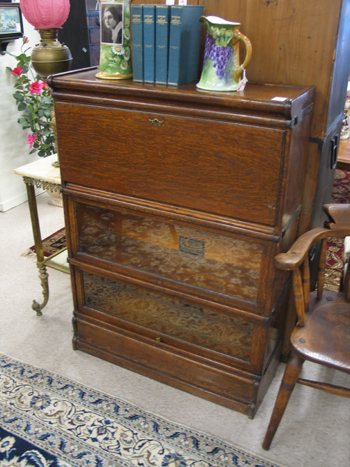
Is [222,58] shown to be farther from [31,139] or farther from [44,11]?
[31,139]

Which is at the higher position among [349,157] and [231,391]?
[349,157]

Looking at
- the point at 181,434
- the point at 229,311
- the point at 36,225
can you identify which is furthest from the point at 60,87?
the point at 181,434

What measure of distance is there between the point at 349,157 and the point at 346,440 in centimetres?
185

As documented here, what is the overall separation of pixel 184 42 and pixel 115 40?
30cm

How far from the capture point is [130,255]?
2.05m

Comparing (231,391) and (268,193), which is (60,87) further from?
(231,391)

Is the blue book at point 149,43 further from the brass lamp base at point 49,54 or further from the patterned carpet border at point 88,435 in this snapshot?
the patterned carpet border at point 88,435

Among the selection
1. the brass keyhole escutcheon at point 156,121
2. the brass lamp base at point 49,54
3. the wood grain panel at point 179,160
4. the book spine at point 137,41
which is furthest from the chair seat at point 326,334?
the brass lamp base at point 49,54

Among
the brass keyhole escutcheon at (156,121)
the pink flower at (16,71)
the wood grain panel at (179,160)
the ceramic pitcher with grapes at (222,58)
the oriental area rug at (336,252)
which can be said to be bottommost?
the oriental area rug at (336,252)

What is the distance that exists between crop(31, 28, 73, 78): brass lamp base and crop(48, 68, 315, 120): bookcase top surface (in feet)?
1.73

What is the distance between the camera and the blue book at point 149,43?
5.22 ft

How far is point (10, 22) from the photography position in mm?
3230

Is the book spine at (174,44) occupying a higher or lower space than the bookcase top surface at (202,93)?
higher

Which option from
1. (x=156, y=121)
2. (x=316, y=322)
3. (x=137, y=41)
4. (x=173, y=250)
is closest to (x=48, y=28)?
(x=137, y=41)
